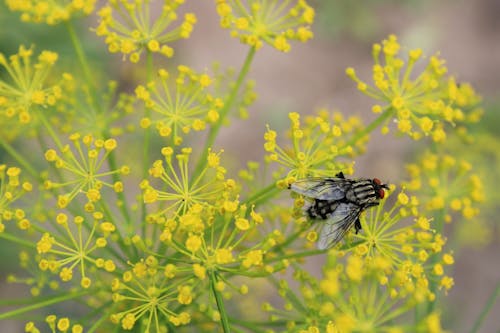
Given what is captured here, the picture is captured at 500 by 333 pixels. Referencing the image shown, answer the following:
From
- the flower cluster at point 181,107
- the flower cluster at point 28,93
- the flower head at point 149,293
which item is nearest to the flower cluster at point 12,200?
the flower cluster at point 28,93

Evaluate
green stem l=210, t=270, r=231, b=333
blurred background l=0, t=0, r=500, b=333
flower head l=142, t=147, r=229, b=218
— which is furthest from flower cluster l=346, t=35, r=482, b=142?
blurred background l=0, t=0, r=500, b=333

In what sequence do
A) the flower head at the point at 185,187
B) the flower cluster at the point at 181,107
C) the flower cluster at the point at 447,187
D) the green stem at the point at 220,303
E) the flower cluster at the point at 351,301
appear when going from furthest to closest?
the flower cluster at the point at 447,187, the flower cluster at the point at 181,107, the flower head at the point at 185,187, the green stem at the point at 220,303, the flower cluster at the point at 351,301

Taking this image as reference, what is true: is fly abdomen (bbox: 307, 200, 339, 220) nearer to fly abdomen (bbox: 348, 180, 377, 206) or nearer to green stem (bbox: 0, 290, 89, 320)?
fly abdomen (bbox: 348, 180, 377, 206)

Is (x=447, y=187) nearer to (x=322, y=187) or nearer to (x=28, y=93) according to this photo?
(x=322, y=187)

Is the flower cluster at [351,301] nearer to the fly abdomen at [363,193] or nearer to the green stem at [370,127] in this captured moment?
the fly abdomen at [363,193]

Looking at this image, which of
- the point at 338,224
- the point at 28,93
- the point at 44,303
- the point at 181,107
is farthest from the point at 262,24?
the point at 44,303
